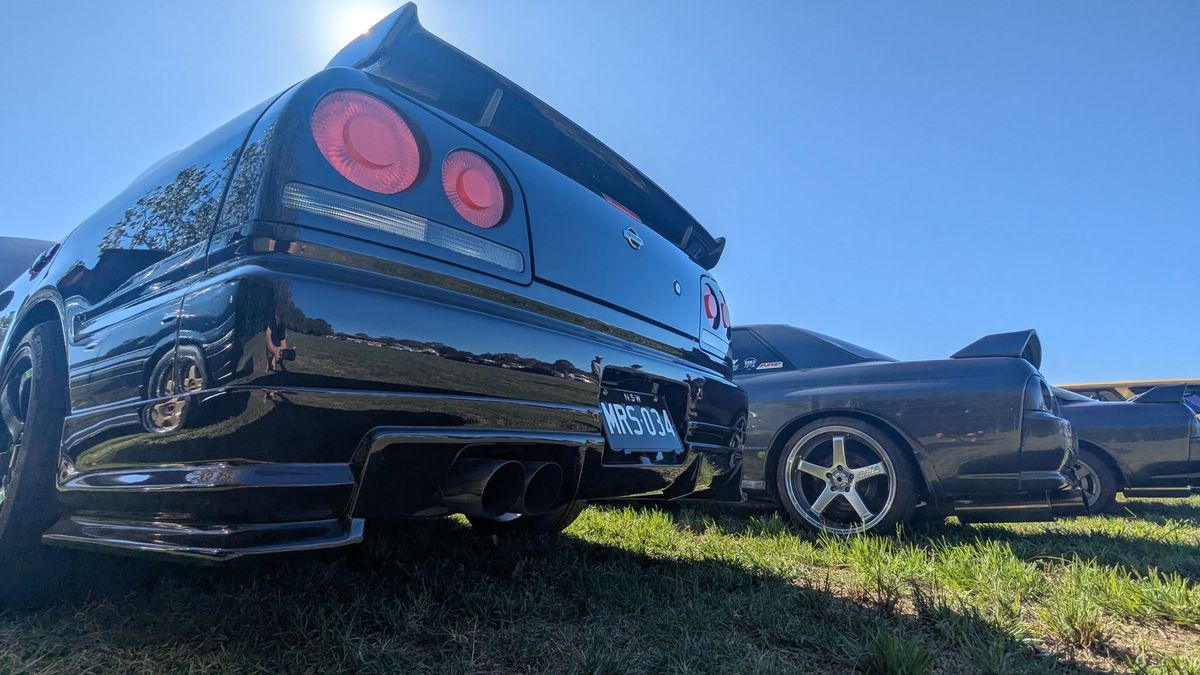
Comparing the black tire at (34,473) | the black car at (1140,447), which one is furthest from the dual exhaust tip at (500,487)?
the black car at (1140,447)

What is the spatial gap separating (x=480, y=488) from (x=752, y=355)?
3.27 m

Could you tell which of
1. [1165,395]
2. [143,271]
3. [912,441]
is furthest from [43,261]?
[1165,395]

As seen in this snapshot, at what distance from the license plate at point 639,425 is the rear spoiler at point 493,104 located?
706 mm

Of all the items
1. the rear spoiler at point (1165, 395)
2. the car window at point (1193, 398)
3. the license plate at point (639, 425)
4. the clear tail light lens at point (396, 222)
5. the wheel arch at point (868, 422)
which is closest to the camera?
the clear tail light lens at point (396, 222)

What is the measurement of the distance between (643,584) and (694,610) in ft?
0.92

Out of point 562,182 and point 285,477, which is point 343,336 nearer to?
point 285,477

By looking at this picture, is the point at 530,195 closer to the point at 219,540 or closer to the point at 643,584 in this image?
the point at 219,540

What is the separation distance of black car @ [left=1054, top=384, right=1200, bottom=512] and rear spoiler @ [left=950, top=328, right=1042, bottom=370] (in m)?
2.18

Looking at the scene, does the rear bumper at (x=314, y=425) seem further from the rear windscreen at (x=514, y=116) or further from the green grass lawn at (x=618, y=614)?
the rear windscreen at (x=514, y=116)

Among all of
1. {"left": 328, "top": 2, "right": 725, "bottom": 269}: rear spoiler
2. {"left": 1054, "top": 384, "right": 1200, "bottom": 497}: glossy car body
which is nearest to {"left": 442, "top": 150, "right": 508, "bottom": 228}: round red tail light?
{"left": 328, "top": 2, "right": 725, "bottom": 269}: rear spoiler

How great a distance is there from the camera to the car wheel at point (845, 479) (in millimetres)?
3238

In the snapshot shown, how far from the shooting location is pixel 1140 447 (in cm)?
525

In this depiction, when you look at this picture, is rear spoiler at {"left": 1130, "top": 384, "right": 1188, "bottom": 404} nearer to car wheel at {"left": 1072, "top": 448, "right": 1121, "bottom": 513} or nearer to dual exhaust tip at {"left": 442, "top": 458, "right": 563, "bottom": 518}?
car wheel at {"left": 1072, "top": 448, "right": 1121, "bottom": 513}

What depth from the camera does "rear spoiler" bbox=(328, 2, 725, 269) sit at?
5.05 ft
